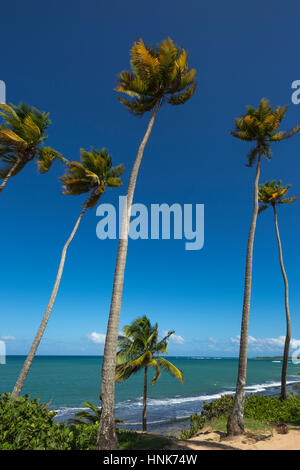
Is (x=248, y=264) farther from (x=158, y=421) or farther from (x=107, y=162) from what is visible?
(x=158, y=421)

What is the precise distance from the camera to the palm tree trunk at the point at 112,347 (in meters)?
6.79

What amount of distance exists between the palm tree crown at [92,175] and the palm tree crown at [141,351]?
8.21 m

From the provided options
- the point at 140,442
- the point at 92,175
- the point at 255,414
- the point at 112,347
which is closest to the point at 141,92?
the point at 92,175

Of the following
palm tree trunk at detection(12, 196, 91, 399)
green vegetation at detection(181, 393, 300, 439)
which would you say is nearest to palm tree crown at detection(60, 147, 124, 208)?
palm tree trunk at detection(12, 196, 91, 399)

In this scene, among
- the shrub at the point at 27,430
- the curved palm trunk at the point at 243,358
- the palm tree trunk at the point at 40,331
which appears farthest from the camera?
the palm tree trunk at the point at 40,331

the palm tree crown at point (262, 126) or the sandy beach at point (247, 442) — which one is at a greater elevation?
the palm tree crown at point (262, 126)

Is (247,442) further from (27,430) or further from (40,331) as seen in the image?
(40,331)

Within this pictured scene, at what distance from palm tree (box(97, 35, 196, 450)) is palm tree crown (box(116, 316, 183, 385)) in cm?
738

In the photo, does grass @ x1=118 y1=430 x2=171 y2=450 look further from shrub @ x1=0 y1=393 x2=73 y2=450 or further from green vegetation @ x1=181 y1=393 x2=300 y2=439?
green vegetation @ x1=181 y1=393 x2=300 y2=439

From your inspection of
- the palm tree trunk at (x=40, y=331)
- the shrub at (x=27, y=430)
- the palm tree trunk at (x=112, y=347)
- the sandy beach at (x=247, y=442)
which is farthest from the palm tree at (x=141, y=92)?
the palm tree trunk at (x=40, y=331)

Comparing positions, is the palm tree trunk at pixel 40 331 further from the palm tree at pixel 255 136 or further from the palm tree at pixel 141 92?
the palm tree at pixel 255 136

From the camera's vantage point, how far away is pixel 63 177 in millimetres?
14711

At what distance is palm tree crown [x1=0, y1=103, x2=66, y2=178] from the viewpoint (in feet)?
39.4

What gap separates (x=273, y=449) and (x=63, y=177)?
598 inches
